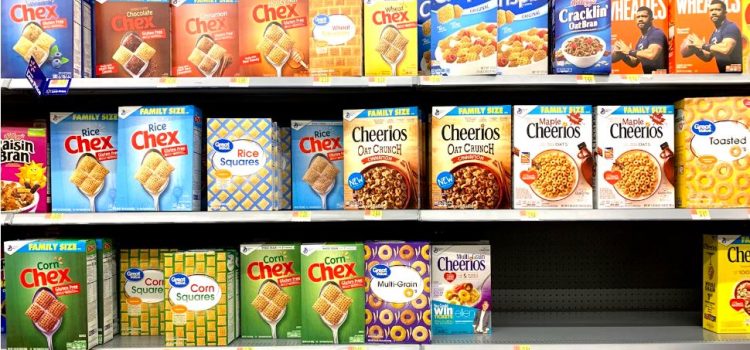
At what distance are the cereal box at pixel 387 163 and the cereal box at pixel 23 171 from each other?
1234mm

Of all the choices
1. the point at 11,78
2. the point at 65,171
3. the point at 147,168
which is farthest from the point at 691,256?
the point at 11,78

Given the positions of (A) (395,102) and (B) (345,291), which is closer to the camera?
(B) (345,291)

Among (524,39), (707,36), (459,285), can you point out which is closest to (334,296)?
(459,285)

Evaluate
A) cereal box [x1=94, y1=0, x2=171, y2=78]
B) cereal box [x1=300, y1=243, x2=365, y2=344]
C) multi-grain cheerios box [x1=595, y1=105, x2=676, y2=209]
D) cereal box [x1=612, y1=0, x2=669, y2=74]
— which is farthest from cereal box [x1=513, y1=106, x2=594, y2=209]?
cereal box [x1=94, y1=0, x2=171, y2=78]

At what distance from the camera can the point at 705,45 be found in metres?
2.31

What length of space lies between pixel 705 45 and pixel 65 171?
101 inches

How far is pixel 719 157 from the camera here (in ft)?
7.49

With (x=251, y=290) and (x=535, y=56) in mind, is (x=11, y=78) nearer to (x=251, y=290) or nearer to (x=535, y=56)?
(x=251, y=290)

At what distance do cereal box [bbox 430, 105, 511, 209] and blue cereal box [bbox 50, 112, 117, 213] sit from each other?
1.31 meters

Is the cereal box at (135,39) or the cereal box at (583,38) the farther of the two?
the cereal box at (135,39)

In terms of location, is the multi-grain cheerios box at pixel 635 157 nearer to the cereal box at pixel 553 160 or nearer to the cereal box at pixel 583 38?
the cereal box at pixel 553 160

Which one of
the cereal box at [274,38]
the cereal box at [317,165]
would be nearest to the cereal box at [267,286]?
the cereal box at [317,165]

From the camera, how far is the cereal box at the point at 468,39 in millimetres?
2287

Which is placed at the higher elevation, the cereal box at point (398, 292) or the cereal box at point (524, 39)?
the cereal box at point (524, 39)
